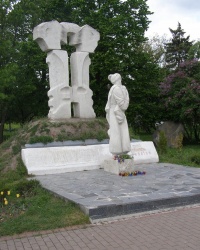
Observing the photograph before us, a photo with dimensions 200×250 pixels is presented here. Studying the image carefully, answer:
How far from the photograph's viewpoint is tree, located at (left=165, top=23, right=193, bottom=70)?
3405cm

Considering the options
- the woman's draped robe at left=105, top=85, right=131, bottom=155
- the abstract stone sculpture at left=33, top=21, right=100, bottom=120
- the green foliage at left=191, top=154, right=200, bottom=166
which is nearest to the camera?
the woman's draped robe at left=105, top=85, right=131, bottom=155

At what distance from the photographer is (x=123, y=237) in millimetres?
4902

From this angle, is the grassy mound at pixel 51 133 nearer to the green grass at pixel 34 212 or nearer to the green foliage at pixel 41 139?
the green foliage at pixel 41 139

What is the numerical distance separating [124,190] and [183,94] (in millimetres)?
14772

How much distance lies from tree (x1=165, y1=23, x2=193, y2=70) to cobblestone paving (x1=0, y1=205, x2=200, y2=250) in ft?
97.9

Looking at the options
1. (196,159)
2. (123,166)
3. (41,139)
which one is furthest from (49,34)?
(196,159)

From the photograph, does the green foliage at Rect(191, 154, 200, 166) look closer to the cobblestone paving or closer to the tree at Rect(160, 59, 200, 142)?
the cobblestone paving

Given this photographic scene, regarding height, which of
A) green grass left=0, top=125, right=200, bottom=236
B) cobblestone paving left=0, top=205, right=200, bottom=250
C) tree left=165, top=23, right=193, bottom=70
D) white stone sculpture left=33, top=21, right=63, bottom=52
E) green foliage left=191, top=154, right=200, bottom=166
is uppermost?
tree left=165, top=23, right=193, bottom=70

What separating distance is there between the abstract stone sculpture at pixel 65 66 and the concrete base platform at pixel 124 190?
3741 millimetres

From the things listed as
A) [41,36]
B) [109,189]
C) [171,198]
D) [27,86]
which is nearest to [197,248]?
[171,198]

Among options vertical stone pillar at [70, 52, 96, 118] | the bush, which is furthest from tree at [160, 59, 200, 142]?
vertical stone pillar at [70, 52, 96, 118]

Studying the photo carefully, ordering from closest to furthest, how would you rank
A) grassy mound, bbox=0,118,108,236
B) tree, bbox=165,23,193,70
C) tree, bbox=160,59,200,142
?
grassy mound, bbox=0,118,108,236 → tree, bbox=160,59,200,142 → tree, bbox=165,23,193,70

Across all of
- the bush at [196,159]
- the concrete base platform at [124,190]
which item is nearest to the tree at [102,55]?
the bush at [196,159]

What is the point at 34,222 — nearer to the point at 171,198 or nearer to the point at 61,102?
the point at 171,198
